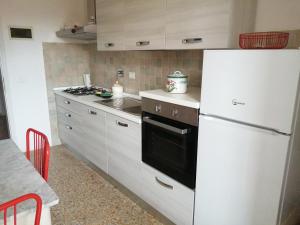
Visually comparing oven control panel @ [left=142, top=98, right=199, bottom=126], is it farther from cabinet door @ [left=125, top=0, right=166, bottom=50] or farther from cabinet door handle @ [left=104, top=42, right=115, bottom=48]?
cabinet door handle @ [left=104, top=42, right=115, bottom=48]

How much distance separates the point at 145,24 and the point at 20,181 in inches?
61.7

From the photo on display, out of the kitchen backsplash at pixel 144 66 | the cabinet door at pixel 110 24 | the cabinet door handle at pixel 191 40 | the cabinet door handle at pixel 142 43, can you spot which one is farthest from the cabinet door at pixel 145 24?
the kitchen backsplash at pixel 144 66

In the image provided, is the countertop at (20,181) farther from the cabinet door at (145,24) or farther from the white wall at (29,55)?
the white wall at (29,55)

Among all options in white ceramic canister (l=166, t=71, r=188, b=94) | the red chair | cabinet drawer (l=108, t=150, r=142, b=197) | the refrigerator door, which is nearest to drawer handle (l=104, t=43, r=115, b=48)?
white ceramic canister (l=166, t=71, r=188, b=94)

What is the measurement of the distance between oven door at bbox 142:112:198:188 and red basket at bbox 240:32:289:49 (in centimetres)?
61

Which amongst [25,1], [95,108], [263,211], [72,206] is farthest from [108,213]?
[25,1]

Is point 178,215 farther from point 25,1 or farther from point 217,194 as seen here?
point 25,1

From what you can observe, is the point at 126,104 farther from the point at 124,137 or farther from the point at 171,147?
the point at 171,147

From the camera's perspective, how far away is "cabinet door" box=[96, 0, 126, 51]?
95.5 inches

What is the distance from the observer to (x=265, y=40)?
1.36m

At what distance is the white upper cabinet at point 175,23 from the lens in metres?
1.56

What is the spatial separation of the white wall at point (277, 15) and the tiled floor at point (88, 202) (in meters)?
1.77

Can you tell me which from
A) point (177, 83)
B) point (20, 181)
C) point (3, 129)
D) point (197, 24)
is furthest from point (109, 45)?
point (3, 129)

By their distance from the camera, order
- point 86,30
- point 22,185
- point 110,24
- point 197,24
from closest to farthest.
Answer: point 22,185, point 197,24, point 110,24, point 86,30
